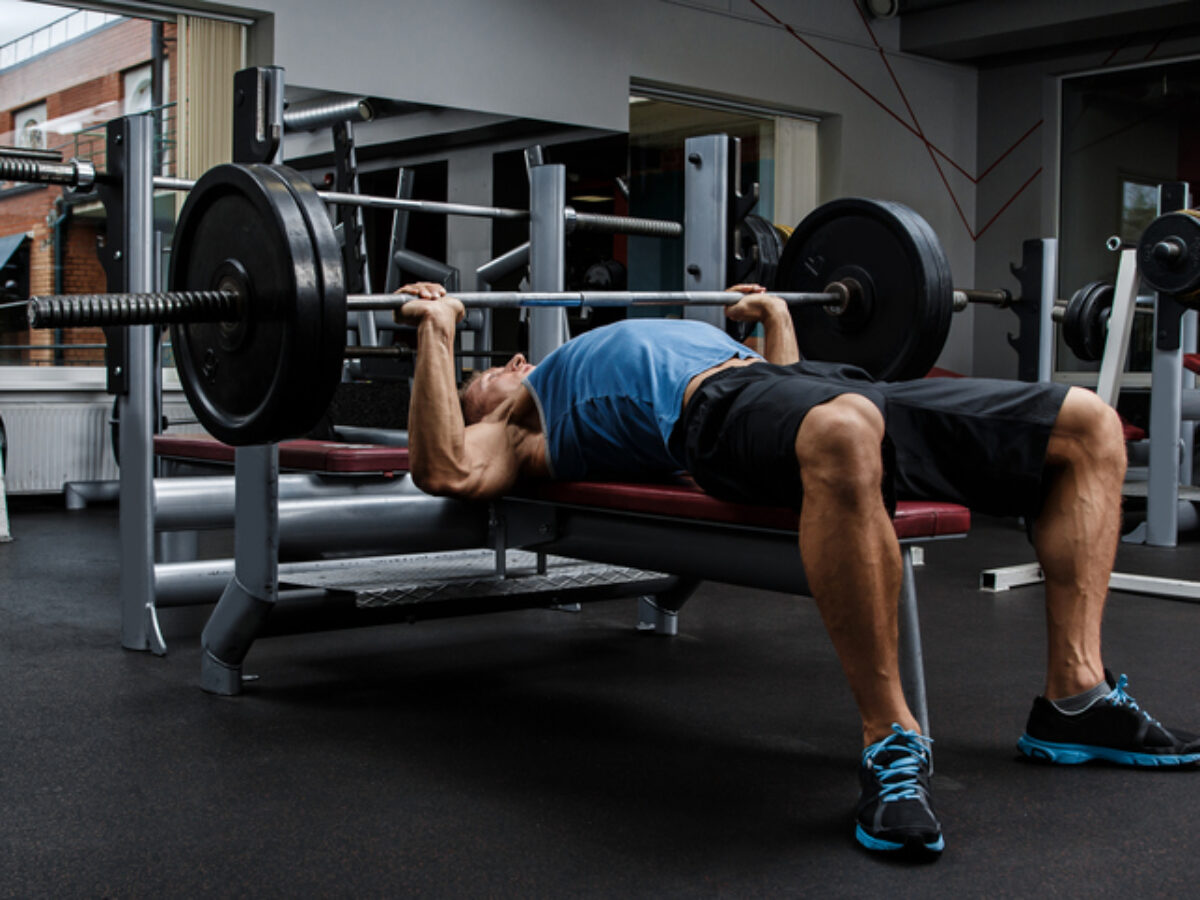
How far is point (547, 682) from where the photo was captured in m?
2.35

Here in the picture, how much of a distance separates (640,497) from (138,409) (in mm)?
1177

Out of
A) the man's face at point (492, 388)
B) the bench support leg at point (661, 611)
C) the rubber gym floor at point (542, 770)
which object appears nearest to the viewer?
the rubber gym floor at point (542, 770)

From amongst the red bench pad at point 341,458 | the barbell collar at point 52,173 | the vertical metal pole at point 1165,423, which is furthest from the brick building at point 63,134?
the vertical metal pole at point 1165,423

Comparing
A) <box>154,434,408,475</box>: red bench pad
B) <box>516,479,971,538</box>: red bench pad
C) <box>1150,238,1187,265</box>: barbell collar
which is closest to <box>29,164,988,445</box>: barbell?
<box>516,479,971,538</box>: red bench pad

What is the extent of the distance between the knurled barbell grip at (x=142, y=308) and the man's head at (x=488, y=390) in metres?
0.57

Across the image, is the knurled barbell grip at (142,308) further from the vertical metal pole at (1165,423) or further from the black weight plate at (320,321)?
the vertical metal pole at (1165,423)

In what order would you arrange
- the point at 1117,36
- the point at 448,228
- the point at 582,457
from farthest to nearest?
the point at 1117,36, the point at 448,228, the point at 582,457

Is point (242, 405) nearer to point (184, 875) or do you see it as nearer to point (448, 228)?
point (184, 875)

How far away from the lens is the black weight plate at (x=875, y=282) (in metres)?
2.56

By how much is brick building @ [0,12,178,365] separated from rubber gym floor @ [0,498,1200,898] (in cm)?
272

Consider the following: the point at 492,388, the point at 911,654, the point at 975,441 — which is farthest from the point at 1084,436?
the point at 492,388

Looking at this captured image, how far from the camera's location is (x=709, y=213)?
270 cm

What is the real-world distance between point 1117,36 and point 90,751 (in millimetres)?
7175

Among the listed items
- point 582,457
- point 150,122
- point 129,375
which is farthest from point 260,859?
point 150,122
